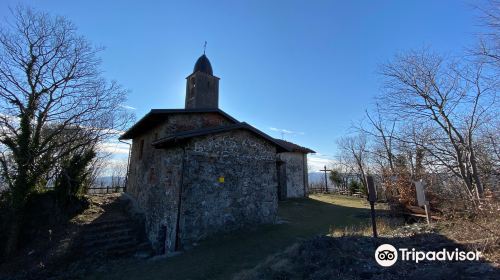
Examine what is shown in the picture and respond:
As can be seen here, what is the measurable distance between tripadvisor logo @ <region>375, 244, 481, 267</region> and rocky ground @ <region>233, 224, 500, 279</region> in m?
0.15

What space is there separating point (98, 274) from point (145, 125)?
7.83 m

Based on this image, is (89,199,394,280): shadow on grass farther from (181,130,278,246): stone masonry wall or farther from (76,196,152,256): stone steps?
(76,196,152,256): stone steps

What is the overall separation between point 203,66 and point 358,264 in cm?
1868

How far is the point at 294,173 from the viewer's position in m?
23.1

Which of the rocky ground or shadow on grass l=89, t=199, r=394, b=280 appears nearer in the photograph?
the rocky ground

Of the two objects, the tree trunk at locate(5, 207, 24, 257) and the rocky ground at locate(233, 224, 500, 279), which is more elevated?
the rocky ground at locate(233, 224, 500, 279)

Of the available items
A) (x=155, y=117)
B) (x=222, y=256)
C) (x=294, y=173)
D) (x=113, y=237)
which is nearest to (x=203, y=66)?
(x=155, y=117)

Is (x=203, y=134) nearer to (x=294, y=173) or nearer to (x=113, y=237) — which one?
(x=113, y=237)

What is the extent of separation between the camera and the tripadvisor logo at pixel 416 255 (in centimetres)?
505

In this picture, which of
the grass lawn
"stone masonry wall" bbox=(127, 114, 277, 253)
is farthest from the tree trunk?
the grass lawn

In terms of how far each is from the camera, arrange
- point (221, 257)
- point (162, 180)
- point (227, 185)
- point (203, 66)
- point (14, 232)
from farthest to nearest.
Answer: point (203, 66), point (14, 232), point (162, 180), point (227, 185), point (221, 257)

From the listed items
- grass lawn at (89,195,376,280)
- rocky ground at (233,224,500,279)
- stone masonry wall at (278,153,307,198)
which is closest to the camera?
rocky ground at (233,224,500,279)

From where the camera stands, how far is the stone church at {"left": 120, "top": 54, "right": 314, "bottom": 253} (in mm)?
9906

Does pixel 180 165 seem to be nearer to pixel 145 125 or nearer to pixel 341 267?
pixel 145 125
